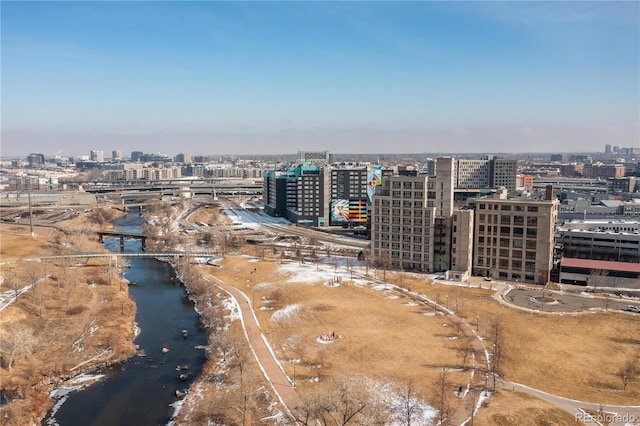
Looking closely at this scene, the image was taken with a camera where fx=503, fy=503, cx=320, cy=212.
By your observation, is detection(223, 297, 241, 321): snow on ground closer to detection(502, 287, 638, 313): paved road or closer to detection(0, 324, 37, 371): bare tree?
detection(0, 324, 37, 371): bare tree

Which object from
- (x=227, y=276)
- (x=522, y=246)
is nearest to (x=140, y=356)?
(x=227, y=276)

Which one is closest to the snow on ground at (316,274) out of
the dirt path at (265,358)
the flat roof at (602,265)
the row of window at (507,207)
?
the dirt path at (265,358)

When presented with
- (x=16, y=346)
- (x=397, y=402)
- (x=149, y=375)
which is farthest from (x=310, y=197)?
(x=397, y=402)

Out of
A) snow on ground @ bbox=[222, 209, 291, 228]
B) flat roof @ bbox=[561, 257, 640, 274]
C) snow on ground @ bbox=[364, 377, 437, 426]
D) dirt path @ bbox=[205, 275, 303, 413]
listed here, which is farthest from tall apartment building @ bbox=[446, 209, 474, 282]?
snow on ground @ bbox=[222, 209, 291, 228]

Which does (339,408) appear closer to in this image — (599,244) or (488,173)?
(599,244)

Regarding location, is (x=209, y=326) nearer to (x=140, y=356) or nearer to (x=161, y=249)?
(x=140, y=356)

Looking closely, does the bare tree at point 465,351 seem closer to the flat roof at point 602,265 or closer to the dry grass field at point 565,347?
the dry grass field at point 565,347

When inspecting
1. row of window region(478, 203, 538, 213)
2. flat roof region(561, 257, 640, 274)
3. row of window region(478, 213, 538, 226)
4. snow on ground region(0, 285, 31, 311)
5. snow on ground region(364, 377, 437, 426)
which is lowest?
snow on ground region(364, 377, 437, 426)
